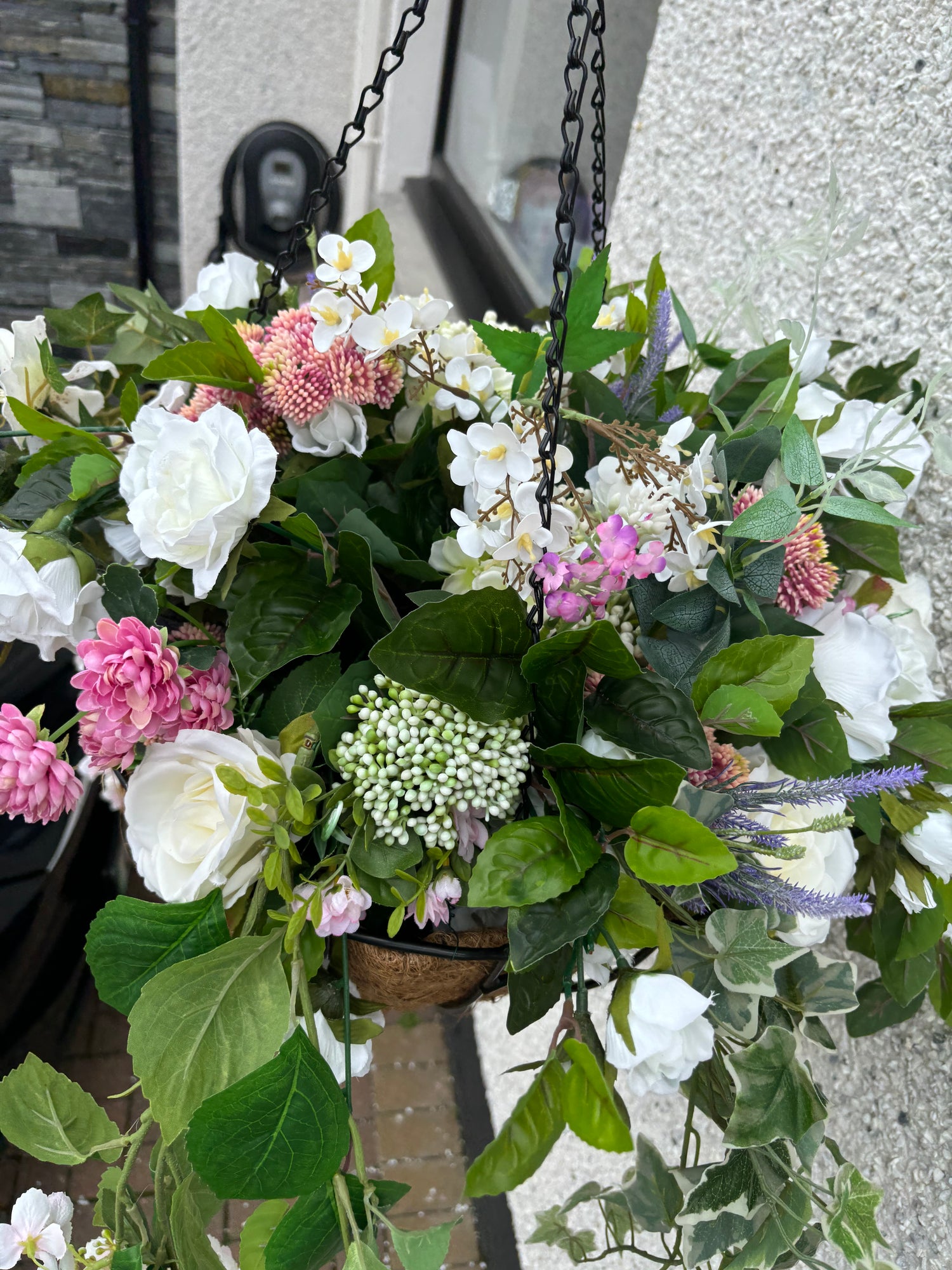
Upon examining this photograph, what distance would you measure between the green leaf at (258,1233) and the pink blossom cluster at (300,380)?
0.42 metres

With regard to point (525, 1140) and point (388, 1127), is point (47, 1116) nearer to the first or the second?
point (525, 1140)

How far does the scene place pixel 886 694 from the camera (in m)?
0.47

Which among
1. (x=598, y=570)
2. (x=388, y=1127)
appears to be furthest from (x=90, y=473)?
(x=388, y=1127)

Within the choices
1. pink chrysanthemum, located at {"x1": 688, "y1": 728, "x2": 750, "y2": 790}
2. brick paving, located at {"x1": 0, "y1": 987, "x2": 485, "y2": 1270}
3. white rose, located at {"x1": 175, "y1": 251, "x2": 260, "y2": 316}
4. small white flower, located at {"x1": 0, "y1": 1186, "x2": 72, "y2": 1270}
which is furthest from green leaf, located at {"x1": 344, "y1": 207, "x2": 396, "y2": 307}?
brick paving, located at {"x1": 0, "y1": 987, "x2": 485, "y2": 1270}

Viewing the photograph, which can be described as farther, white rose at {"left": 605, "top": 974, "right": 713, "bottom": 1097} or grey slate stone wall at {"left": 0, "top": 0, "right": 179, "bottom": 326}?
grey slate stone wall at {"left": 0, "top": 0, "right": 179, "bottom": 326}

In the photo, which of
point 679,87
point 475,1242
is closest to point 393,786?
point 679,87

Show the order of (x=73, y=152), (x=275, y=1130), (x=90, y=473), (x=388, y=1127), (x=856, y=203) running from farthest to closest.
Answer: (x=73, y=152)
(x=388, y=1127)
(x=856, y=203)
(x=90, y=473)
(x=275, y=1130)

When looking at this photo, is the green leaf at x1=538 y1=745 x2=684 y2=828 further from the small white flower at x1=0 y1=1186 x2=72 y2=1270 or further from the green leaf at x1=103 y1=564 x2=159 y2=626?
the small white flower at x1=0 y1=1186 x2=72 y2=1270

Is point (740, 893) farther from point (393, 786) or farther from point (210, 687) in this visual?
point (210, 687)

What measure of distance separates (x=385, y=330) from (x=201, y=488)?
5.5 inches

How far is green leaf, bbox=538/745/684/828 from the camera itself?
38cm

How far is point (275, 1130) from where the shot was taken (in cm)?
38

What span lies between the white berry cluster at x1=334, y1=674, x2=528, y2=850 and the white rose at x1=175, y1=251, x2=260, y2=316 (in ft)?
1.15

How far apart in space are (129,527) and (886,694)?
0.43 m
